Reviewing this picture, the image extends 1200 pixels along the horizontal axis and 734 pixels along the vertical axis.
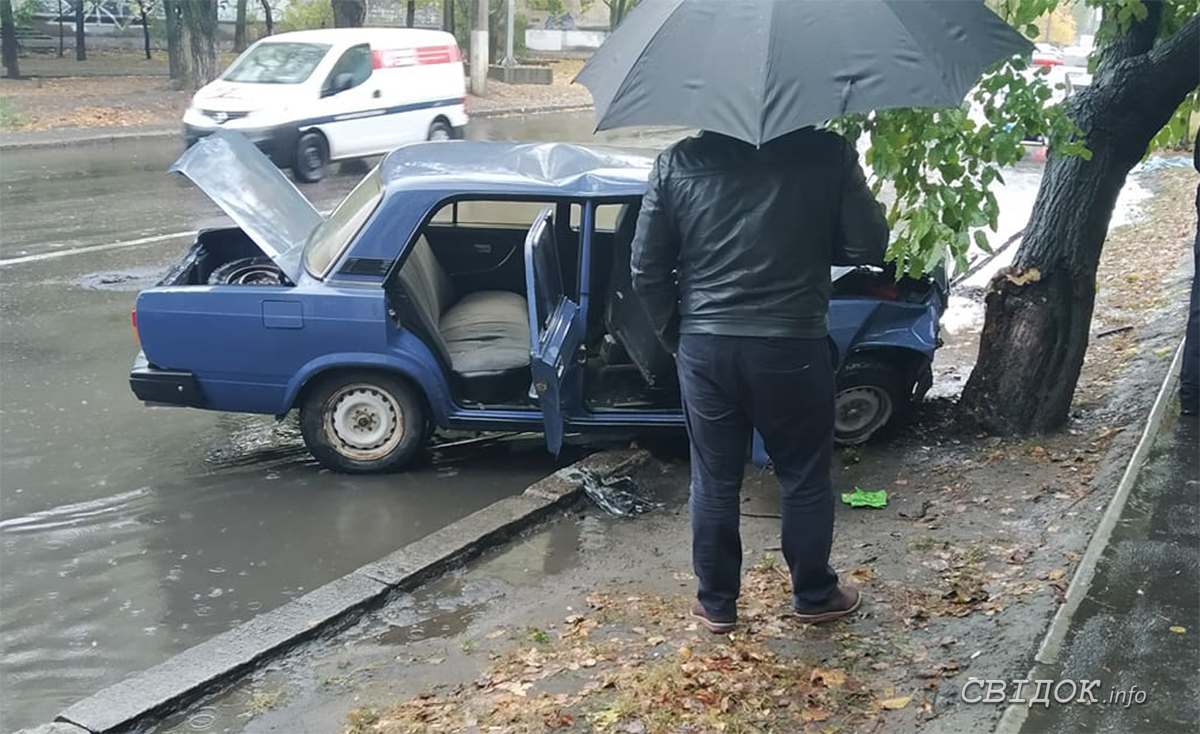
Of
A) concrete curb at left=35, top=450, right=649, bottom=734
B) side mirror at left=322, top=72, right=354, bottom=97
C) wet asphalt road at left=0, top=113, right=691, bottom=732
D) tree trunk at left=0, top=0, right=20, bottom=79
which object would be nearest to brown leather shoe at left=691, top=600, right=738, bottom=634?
concrete curb at left=35, top=450, right=649, bottom=734

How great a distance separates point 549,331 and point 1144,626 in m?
2.91

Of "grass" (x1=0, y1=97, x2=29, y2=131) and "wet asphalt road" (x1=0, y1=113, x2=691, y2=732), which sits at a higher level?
"grass" (x1=0, y1=97, x2=29, y2=131)

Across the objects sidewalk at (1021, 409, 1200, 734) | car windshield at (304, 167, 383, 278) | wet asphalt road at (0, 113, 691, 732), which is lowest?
wet asphalt road at (0, 113, 691, 732)

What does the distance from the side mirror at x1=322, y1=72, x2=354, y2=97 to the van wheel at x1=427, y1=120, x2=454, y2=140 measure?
1.98 metres

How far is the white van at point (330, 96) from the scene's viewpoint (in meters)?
16.2

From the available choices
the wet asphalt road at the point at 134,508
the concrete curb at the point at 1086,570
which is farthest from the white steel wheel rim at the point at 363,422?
the concrete curb at the point at 1086,570

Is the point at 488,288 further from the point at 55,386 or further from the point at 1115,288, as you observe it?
the point at 1115,288

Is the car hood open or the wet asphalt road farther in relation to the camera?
the car hood open

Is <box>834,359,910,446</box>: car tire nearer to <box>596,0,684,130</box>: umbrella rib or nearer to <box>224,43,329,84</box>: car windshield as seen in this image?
<box>596,0,684,130</box>: umbrella rib

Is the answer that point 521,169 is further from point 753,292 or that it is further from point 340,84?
point 340,84

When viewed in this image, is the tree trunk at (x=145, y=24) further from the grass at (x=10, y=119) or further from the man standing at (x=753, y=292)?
the man standing at (x=753, y=292)

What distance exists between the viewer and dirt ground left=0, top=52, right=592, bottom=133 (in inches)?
842

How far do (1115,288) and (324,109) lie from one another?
1114 cm

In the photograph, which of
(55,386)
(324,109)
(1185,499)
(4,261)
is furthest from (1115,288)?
(324,109)
